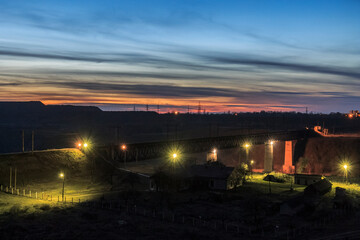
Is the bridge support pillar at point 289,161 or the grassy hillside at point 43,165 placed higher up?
the grassy hillside at point 43,165

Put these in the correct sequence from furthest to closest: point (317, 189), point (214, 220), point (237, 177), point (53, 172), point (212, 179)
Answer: point (53, 172), point (237, 177), point (212, 179), point (317, 189), point (214, 220)

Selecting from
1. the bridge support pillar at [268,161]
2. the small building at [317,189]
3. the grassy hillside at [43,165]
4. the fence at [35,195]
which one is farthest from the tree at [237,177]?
the bridge support pillar at [268,161]

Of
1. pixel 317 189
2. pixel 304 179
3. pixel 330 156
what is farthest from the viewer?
pixel 330 156

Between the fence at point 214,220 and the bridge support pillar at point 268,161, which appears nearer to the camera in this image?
the fence at point 214,220

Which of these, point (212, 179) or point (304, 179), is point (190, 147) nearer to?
point (212, 179)

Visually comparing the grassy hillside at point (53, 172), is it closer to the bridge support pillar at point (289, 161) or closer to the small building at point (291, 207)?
the small building at point (291, 207)

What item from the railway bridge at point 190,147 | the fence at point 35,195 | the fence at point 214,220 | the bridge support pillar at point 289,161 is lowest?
the bridge support pillar at point 289,161

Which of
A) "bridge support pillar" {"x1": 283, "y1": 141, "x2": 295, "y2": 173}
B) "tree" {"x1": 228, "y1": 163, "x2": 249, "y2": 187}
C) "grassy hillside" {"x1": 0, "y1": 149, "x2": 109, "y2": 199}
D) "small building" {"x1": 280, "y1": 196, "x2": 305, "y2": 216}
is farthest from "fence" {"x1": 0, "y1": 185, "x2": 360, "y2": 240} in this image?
"bridge support pillar" {"x1": 283, "y1": 141, "x2": 295, "y2": 173}

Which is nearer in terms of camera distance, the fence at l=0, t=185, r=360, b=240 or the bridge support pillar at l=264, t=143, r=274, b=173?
the fence at l=0, t=185, r=360, b=240

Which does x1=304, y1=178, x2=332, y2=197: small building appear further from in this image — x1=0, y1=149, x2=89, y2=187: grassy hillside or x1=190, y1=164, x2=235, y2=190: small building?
x1=0, y1=149, x2=89, y2=187: grassy hillside

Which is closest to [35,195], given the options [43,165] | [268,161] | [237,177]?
Result: [43,165]

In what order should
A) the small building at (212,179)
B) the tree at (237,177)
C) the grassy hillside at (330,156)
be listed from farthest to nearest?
the grassy hillside at (330,156) < the tree at (237,177) < the small building at (212,179)

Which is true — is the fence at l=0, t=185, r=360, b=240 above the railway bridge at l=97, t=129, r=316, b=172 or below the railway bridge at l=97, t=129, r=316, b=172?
below

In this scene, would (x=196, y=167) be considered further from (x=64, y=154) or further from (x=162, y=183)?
(x=64, y=154)
